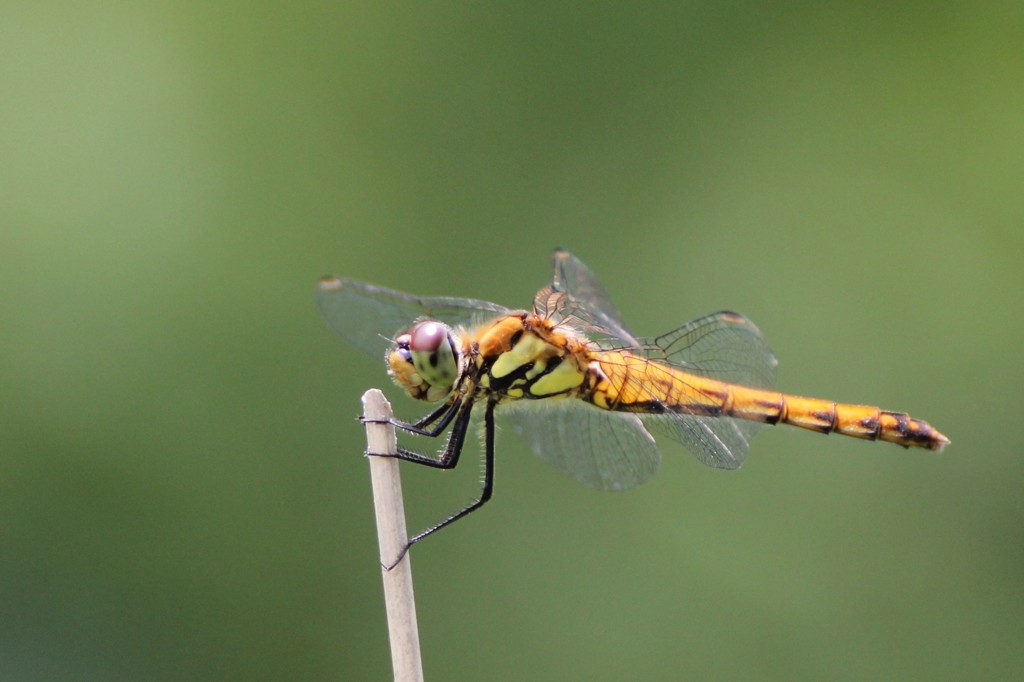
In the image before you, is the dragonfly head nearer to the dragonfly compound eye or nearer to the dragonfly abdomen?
the dragonfly compound eye

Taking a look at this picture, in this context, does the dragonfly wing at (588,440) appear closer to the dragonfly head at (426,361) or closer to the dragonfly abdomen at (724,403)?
the dragonfly abdomen at (724,403)

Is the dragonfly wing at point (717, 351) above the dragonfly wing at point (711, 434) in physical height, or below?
above

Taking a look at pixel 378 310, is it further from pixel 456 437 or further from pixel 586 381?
pixel 586 381

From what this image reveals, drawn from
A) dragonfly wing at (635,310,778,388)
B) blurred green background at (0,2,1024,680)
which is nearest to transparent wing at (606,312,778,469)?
dragonfly wing at (635,310,778,388)


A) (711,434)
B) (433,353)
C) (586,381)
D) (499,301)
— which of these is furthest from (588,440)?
(499,301)

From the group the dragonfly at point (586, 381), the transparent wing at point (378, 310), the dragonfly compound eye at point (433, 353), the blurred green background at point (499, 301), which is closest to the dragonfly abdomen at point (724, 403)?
the dragonfly at point (586, 381)
